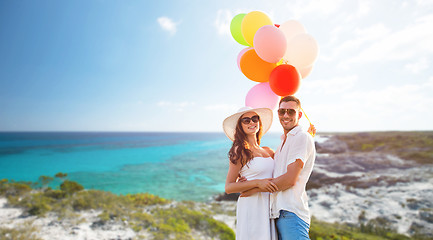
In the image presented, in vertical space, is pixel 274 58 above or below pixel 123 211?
above

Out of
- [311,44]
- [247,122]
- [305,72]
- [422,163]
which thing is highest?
[311,44]

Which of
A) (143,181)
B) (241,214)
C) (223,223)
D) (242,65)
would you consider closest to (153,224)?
(223,223)

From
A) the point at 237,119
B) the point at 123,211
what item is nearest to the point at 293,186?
the point at 237,119

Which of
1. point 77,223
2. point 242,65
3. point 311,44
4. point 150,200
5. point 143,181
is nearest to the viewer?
point 311,44

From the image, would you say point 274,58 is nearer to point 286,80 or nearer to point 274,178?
point 286,80

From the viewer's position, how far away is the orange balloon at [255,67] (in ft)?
11.8

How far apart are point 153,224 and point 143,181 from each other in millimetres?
15303

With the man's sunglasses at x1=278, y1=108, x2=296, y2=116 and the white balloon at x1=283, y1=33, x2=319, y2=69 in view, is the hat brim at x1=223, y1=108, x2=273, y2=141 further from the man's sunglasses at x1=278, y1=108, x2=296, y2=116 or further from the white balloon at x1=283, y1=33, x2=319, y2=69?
the white balloon at x1=283, y1=33, x2=319, y2=69

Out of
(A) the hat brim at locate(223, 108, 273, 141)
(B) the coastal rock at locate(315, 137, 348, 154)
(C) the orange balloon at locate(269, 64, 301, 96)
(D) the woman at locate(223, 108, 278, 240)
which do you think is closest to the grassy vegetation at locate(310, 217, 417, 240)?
(A) the hat brim at locate(223, 108, 273, 141)

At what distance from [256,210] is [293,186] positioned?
0.55 metres

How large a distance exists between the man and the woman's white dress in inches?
4.0

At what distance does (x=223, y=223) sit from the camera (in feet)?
26.5

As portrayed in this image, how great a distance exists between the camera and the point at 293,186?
251 cm

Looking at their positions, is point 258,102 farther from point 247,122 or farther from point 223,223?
point 223,223
